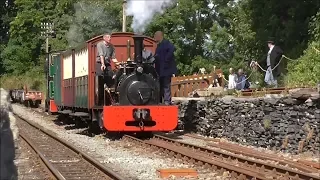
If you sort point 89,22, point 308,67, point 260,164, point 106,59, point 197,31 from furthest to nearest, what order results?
1. point 89,22
2. point 197,31
3. point 308,67
4. point 106,59
5. point 260,164

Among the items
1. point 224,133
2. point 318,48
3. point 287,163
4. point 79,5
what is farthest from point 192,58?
point 287,163

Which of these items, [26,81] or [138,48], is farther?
[26,81]

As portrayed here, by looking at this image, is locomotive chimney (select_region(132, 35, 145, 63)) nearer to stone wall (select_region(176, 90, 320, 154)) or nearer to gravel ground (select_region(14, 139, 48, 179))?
stone wall (select_region(176, 90, 320, 154))

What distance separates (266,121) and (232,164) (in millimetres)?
2570

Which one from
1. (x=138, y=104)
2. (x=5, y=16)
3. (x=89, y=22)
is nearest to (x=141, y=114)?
(x=138, y=104)

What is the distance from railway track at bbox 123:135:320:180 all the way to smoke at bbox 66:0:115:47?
2742cm

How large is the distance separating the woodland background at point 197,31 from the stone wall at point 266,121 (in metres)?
2.39

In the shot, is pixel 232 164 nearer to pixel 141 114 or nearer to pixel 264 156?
pixel 264 156

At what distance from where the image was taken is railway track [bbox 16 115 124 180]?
9.47 meters

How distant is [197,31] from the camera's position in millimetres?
39531

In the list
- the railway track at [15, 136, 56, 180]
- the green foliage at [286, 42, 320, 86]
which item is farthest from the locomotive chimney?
the green foliage at [286, 42, 320, 86]

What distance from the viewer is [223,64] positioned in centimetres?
3888

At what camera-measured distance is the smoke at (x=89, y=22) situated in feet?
133

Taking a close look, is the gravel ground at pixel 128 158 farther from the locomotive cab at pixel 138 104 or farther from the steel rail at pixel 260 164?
the steel rail at pixel 260 164
